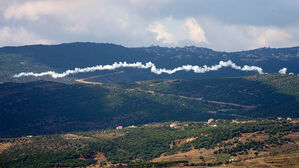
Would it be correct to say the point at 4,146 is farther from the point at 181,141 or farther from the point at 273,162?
the point at 273,162

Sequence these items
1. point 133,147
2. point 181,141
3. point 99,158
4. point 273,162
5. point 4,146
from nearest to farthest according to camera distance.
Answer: point 273,162
point 99,158
point 4,146
point 133,147
point 181,141

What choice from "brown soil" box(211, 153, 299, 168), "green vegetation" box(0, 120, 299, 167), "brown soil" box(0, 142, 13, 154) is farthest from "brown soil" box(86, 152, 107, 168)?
"brown soil" box(211, 153, 299, 168)

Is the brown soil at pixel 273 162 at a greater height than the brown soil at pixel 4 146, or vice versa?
the brown soil at pixel 273 162

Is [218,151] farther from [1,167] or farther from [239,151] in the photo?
[1,167]

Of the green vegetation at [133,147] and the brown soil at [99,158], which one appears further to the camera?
the brown soil at [99,158]

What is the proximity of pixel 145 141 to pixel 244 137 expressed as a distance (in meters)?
47.4

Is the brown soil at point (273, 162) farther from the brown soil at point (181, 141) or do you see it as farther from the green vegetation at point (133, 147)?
the brown soil at point (181, 141)

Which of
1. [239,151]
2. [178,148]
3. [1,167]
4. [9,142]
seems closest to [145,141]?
[178,148]

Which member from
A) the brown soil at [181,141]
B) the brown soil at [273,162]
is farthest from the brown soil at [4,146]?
the brown soil at [273,162]

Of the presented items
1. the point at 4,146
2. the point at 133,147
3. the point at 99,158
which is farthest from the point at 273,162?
the point at 4,146

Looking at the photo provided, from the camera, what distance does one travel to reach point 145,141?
19800 cm

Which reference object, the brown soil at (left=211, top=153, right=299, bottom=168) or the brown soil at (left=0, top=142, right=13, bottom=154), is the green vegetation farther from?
the brown soil at (left=211, top=153, right=299, bottom=168)

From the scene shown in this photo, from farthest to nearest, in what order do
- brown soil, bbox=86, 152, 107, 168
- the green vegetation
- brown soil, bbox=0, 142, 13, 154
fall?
brown soil, bbox=0, 142, 13, 154
brown soil, bbox=86, 152, 107, 168
the green vegetation

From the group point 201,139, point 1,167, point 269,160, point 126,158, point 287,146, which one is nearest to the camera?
point 1,167
